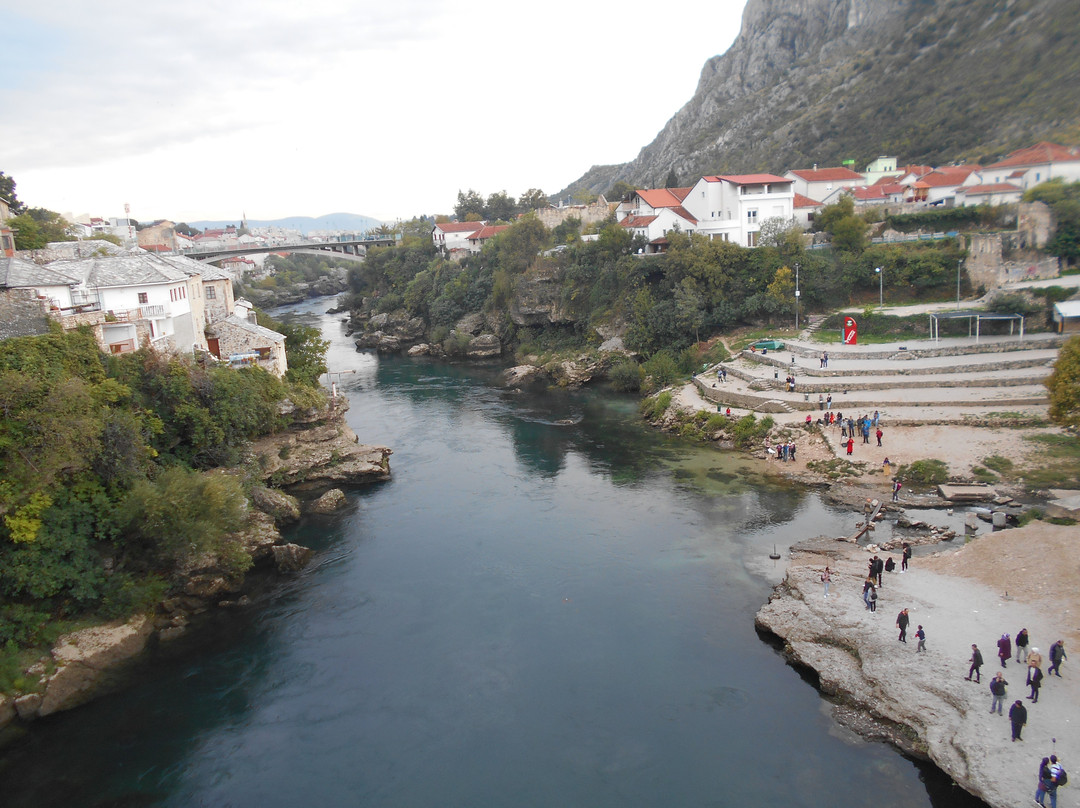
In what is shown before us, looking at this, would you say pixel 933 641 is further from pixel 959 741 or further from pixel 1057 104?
pixel 1057 104

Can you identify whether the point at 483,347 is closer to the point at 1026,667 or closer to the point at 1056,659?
the point at 1026,667

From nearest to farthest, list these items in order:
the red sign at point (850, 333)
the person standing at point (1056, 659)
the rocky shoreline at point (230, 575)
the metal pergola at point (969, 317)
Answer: the person standing at point (1056, 659)
the rocky shoreline at point (230, 575)
the metal pergola at point (969, 317)
the red sign at point (850, 333)

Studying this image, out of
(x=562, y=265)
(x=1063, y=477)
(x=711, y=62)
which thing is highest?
(x=711, y=62)

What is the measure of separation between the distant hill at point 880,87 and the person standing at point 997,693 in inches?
2234

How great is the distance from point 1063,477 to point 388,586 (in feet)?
73.1

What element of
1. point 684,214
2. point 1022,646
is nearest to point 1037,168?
point 684,214

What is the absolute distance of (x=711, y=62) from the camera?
5271 inches

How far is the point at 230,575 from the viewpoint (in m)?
20.5

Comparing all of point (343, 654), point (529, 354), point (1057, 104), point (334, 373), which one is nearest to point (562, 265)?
point (529, 354)

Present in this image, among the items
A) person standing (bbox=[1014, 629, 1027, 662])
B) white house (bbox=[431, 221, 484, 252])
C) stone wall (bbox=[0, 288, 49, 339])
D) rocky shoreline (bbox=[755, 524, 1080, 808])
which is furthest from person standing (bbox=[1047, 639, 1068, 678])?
white house (bbox=[431, 221, 484, 252])

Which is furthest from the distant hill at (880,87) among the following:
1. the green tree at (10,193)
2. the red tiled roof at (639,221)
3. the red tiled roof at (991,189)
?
the green tree at (10,193)

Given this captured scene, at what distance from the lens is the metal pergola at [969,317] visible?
32750 millimetres

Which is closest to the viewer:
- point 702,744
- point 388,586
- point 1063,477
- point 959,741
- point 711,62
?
point 959,741

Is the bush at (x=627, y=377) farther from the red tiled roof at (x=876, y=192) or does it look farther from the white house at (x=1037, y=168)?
the white house at (x=1037, y=168)
